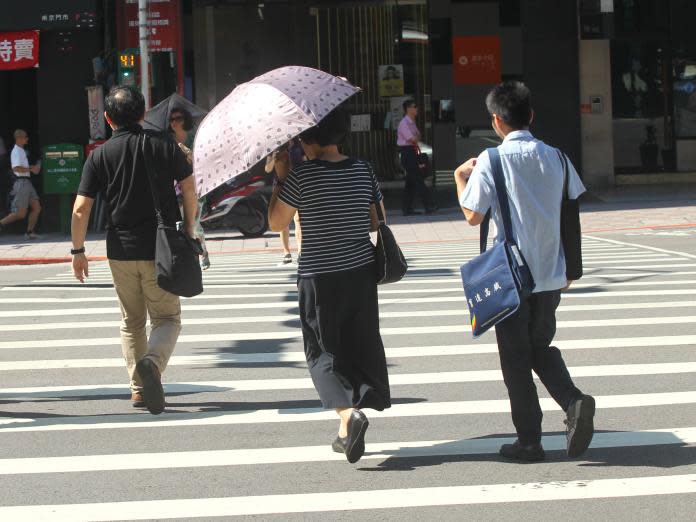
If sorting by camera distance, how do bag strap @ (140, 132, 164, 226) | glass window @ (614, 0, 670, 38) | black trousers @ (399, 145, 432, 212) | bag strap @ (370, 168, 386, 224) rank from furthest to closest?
glass window @ (614, 0, 670, 38), black trousers @ (399, 145, 432, 212), bag strap @ (140, 132, 164, 226), bag strap @ (370, 168, 386, 224)

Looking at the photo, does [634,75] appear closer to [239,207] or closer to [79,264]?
[239,207]

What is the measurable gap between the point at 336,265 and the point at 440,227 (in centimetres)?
1434

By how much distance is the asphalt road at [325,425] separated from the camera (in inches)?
229

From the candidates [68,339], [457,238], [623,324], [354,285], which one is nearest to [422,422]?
[354,285]

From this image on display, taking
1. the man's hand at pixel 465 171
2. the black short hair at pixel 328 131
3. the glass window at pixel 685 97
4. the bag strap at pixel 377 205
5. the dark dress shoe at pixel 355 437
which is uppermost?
the glass window at pixel 685 97

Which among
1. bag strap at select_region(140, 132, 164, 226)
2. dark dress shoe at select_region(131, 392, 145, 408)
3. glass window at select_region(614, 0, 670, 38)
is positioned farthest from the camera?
glass window at select_region(614, 0, 670, 38)

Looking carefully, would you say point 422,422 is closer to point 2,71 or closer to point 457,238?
point 457,238

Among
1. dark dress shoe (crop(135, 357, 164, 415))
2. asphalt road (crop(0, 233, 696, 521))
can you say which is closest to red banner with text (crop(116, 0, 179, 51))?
asphalt road (crop(0, 233, 696, 521))

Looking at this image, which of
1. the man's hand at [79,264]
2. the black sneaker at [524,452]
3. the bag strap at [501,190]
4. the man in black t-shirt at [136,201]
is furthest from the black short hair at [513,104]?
the man's hand at [79,264]

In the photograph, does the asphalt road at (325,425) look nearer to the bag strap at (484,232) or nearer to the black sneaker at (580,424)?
the black sneaker at (580,424)

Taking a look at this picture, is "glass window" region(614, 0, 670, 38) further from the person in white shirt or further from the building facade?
the person in white shirt

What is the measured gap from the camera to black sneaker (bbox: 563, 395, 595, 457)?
617 centimetres

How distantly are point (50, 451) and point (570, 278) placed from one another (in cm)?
A: 296

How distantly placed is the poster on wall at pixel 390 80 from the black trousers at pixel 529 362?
64.3 ft
